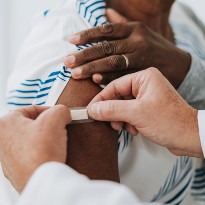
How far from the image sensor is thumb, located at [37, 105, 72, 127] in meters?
0.79

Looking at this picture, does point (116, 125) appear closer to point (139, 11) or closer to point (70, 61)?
point (70, 61)

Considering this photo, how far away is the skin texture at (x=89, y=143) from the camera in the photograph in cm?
90

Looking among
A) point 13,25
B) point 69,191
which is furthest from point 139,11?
point 13,25

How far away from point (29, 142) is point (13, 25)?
4.92 ft

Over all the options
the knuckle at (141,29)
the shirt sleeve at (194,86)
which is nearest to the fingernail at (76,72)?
the knuckle at (141,29)

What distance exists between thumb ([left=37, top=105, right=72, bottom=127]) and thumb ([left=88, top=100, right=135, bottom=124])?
3.0 inches

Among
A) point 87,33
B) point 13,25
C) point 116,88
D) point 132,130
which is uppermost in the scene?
point 87,33

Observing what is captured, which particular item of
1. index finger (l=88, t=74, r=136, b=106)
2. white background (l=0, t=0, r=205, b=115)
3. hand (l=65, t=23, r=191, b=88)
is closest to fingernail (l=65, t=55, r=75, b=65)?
Answer: hand (l=65, t=23, r=191, b=88)

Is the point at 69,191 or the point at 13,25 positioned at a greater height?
the point at 69,191

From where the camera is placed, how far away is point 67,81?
0.96 meters

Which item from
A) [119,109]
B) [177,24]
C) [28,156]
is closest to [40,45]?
[119,109]

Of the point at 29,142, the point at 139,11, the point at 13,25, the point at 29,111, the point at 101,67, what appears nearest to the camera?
the point at 29,142

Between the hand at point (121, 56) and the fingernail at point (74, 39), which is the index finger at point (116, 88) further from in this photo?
the fingernail at point (74, 39)

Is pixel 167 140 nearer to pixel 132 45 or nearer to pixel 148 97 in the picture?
pixel 148 97
